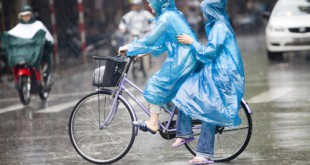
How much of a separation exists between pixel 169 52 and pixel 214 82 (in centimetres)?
59

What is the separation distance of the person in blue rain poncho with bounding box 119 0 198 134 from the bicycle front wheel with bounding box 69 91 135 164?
27 centimetres

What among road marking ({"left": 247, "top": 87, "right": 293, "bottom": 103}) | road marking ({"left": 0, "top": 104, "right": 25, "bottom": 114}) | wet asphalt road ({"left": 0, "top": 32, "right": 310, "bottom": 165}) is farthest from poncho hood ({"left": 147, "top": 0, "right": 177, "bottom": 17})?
road marking ({"left": 0, "top": 104, "right": 25, "bottom": 114})

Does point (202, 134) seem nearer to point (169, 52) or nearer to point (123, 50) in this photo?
point (169, 52)

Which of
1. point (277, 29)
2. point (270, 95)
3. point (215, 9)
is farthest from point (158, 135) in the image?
point (277, 29)

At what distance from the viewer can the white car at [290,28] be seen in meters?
21.0

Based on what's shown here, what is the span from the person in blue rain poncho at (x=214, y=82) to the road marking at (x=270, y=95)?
538 cm

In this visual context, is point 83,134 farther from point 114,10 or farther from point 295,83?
point 114,10

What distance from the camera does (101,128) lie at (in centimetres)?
868

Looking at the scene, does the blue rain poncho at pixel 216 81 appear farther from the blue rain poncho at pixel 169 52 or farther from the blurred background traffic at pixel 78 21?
the blurred background traffic at pixel 78 21

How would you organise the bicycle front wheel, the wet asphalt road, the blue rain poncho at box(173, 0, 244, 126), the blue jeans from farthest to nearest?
the wet asphalt road
the bicycle front wheel
the blue jeans
the blue rain poncho at box(173, 0, 244, 126)

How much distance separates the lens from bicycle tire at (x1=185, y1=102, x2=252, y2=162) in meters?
8.33

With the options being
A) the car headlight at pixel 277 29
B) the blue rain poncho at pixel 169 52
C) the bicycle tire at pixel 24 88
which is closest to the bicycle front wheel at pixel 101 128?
the blue rain poncho at pixel 169 52

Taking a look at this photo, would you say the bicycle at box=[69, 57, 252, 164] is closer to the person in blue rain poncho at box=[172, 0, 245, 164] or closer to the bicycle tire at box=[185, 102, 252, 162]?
the bicycle tire at box=[185, 102, 252, 162]

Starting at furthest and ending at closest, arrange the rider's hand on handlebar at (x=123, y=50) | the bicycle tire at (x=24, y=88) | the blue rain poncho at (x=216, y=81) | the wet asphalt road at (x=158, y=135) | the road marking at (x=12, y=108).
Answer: the bicycle tire at (x=24, y=88) → the road marking at (x=12, y=108) → the wet asphalt road at (x=158, y=135) → the rider's hand on handlebar at (x=123, y=50) → the blue rain poncho at (x=216, y=81)
